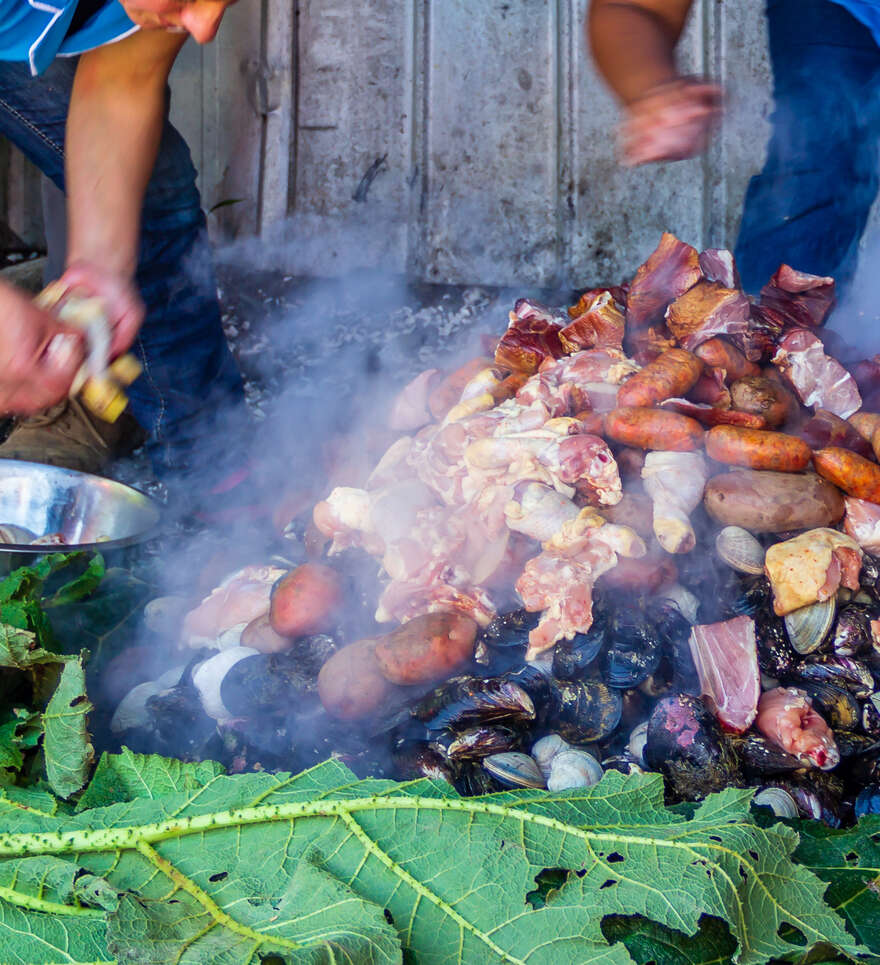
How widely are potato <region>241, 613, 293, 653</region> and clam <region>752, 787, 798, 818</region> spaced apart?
1519 mm

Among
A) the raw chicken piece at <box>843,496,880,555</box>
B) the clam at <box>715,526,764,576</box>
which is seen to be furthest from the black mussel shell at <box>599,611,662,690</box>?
the raw chicken piece at <box>843,496,880,555</box>

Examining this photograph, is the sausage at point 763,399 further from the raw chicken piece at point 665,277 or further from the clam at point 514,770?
the clam at point 514,770

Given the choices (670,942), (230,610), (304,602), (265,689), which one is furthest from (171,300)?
(670,942)

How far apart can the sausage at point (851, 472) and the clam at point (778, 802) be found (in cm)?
99

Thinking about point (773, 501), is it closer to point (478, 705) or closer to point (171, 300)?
point (478, 705)

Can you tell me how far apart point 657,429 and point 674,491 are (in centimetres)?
22

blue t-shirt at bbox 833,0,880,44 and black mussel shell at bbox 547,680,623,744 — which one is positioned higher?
blue t-shirt at bbox 833,0,880,44

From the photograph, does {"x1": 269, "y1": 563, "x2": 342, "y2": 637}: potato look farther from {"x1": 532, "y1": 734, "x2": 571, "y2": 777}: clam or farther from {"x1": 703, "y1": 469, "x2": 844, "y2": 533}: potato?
{"x1": 703, "y1": 469, "x2": 844, "y2": 533}: potato

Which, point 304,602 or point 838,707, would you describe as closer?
point 838,707

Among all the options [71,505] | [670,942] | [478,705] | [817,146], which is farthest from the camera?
[817,146]

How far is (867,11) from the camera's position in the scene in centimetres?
315

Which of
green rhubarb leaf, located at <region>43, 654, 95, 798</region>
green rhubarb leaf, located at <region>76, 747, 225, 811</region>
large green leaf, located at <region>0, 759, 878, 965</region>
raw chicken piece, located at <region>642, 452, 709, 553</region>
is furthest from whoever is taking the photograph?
raw chicken piece, located at <region>642, 452, 709, 553</region>

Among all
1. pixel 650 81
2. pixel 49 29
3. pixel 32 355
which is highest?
pixel 49 29

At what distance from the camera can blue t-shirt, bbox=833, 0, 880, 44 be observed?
3.11 metres
